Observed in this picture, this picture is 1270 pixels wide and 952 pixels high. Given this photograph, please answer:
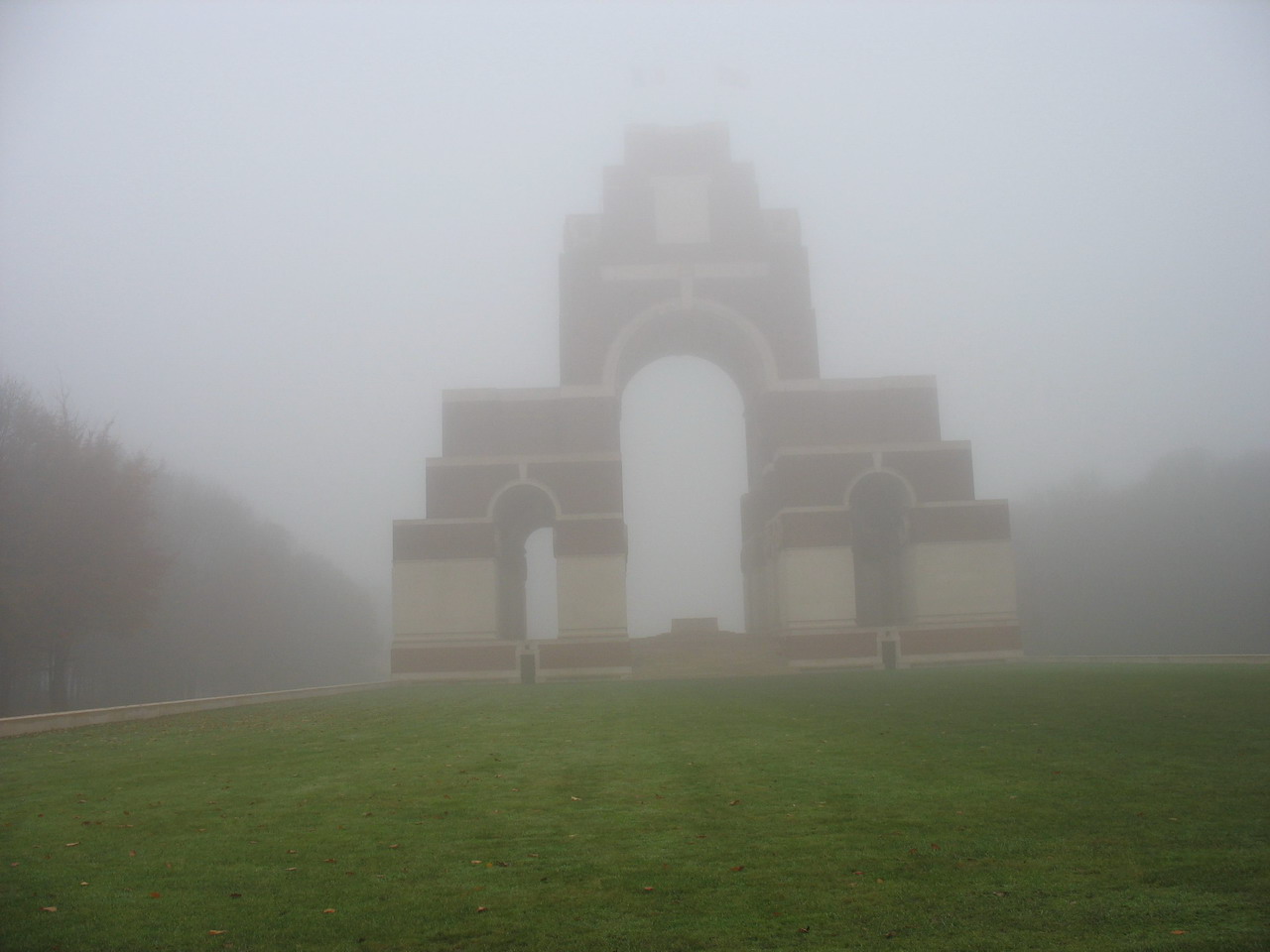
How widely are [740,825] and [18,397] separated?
36190mm

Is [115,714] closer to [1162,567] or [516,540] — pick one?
[516,540]

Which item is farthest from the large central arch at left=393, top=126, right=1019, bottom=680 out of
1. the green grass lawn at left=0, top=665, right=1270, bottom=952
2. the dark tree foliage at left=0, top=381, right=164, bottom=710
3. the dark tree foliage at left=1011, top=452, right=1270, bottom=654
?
the dark tree foliage at left=1011, top=452, right=1270, bottom=654

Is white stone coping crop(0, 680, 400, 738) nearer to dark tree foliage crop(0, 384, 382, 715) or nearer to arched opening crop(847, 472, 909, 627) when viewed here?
dark tree foliage crop(0, 384, 382, 715)

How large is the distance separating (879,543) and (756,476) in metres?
5.32

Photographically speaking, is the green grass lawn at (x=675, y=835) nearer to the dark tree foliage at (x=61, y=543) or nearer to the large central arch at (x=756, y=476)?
the large central arch at (x=756, y=476)

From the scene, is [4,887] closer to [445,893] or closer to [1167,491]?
[445,893]

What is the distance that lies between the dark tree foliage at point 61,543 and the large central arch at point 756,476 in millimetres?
9534

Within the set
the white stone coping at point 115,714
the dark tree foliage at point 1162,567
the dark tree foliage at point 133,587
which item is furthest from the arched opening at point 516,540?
the dark tree foliage at point 1162,567

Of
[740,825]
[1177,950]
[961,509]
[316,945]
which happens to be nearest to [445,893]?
[316,945]

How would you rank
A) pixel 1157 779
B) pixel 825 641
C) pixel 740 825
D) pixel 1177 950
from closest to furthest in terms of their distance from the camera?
pixel 1177 950 < pixel 740 825 < pixel 1157 779 < pixel 825 641

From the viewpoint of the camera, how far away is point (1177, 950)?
19.0 ft

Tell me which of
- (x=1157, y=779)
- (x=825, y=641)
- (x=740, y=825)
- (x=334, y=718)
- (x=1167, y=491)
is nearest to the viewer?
(x=740, y=825)

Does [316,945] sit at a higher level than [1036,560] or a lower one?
lower

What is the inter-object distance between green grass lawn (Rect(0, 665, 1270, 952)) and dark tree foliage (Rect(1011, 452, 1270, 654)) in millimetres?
43944
